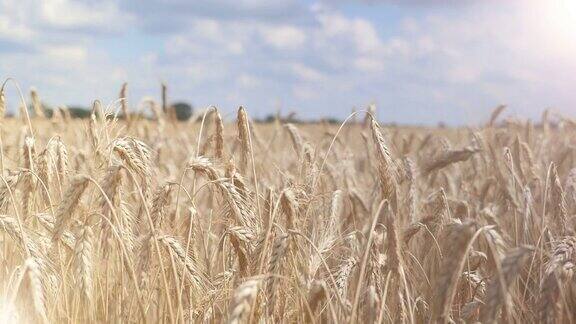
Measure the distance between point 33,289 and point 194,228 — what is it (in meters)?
1.11

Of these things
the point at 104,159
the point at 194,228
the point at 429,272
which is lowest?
the point at 429,272

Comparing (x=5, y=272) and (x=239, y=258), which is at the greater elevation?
(x=239, y=258)

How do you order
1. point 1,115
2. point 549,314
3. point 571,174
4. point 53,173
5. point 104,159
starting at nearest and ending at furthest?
point 549,314 < point 104,159 < point 53,173 < point 1,115 < point 571,174

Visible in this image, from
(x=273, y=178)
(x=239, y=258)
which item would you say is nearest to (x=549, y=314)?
(x=239, y=258)

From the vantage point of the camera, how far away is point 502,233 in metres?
4.18

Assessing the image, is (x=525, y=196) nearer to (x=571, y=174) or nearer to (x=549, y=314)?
(x=571, y=174)

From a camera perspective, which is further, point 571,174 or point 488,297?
point 571,174

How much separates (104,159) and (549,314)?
1780 mm

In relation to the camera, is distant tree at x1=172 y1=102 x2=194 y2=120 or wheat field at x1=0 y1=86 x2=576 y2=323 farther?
distant tree at x1=172 y1=102 x2=194 y2=120

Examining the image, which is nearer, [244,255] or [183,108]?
[244,255]

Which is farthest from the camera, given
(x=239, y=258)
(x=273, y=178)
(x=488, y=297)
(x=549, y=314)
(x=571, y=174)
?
(x=273, y=178)

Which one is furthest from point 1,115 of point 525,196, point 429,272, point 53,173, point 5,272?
point 525,196

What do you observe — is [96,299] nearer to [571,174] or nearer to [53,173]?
[53,173]

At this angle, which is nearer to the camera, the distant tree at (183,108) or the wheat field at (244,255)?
the wheat field at (244,255)
